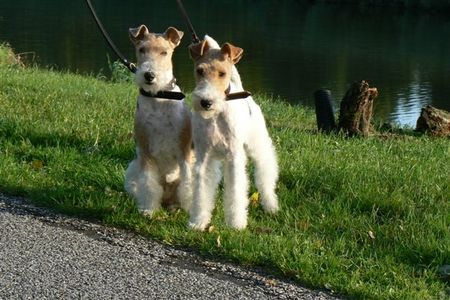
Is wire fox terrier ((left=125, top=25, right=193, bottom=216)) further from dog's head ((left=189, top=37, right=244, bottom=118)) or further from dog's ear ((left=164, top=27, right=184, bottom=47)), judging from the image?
dog's head ((left=189, top=37, right=244, bottom=118))

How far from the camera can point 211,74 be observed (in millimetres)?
5156

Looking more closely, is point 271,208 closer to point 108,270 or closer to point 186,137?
point 186,137

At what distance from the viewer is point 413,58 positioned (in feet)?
91.9

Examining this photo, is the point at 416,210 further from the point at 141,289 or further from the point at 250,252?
the point at 141,289

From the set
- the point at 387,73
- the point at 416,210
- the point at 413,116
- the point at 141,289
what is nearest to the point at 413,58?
the point at 387,73

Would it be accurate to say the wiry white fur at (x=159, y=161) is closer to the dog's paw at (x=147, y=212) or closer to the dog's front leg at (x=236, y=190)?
the dog's paw at (x=147, y=212)

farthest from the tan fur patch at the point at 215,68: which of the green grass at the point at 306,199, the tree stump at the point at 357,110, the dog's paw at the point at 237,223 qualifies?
the tree stump at the point at 357,110

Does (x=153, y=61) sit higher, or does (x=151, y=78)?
(x=153, y=61)

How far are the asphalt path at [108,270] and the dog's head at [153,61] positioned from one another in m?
1.12

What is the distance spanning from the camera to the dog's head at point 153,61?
5.38 metres

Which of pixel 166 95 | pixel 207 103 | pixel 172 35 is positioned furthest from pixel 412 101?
pixel 207 103

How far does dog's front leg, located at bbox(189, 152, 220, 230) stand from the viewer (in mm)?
5453

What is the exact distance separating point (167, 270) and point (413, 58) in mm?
24795

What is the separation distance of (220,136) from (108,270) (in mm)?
1308
